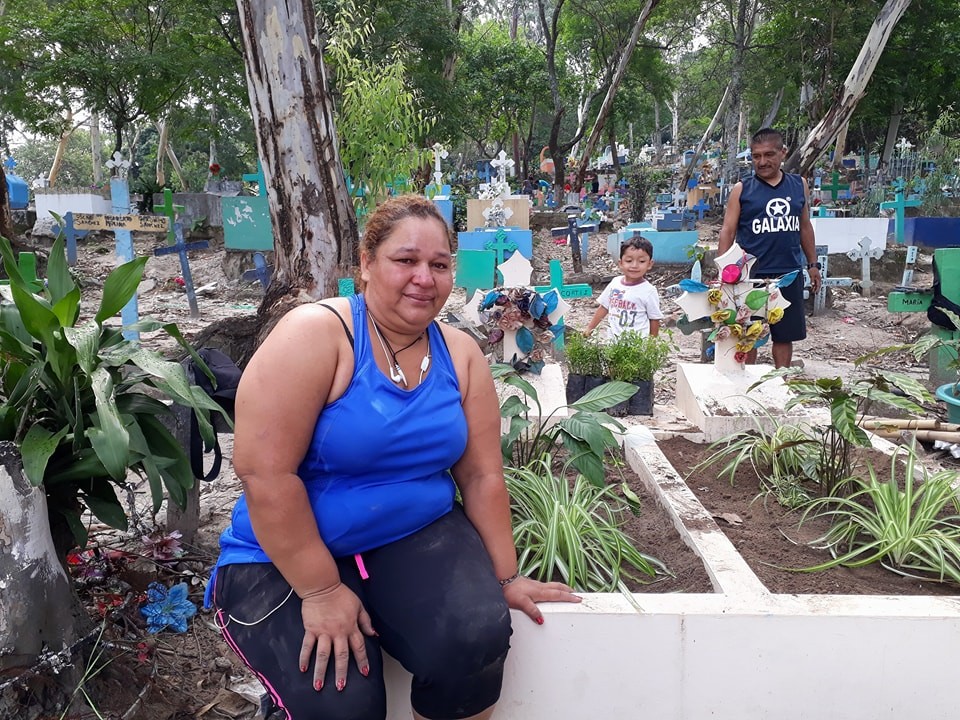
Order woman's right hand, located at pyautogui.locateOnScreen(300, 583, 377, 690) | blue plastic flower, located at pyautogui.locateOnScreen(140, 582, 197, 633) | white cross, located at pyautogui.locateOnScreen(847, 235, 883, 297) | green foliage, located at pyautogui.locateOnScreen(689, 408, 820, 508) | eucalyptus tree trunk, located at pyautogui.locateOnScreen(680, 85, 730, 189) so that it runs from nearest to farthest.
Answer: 1. woman's right hand, located at pyautogui.locateOnScreen(300, 583, 377, 690)
2. blue plastic flower, located at pyautogui.locateOnScreen(140, 582, 197, 633)
3. green foliage, located at pyautogui.locateOnScreen(689, 408, 820, 508)
4. white cross, located at pyautogui.locateOnScreen(847, 235, 883, 297)
5. eucalyptus tree trunk, located at pyautogui.locateOnScreen(680, 85, 730, 189)

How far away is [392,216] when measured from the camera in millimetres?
1943

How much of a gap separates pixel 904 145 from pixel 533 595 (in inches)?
1181

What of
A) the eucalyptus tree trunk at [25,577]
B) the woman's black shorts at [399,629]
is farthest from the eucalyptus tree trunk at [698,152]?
the eucalyptus tree trunk at [25,577]

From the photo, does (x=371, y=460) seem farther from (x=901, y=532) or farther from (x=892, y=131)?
(x=892, y=131)

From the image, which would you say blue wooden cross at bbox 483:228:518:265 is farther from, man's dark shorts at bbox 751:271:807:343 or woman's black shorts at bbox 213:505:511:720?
woman's black shorts at bbox 213:505:511:720

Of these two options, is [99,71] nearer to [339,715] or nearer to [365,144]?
[365,144]

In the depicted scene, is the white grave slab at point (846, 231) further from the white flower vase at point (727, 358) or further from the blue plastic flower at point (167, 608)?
the blue plastic flower at point (167, 608)

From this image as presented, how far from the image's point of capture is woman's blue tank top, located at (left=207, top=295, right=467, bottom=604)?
5.87 feet

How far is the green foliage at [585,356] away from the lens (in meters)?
4.79

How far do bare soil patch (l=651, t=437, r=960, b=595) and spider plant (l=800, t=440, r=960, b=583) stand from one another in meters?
0.03

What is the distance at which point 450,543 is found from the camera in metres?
1.92

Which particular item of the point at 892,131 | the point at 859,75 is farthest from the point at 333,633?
the point at 892,131

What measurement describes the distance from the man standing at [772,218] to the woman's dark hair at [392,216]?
3553mm

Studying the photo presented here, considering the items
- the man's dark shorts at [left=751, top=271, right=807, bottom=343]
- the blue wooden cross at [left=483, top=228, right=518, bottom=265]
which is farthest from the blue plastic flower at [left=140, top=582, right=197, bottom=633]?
the blue wooden cross at [left=483, top=228, right=518, bottom=265]
